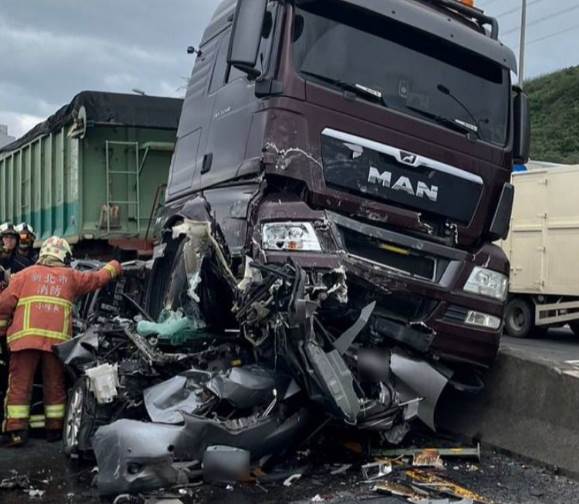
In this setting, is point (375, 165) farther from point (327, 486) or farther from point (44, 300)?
point (44, 300)

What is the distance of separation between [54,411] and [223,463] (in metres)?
2.09

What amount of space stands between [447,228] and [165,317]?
196 centimetres

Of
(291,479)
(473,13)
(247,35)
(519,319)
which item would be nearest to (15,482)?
(291,479)

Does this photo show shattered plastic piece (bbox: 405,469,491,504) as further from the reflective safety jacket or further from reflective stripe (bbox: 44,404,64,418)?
the reflective safety jacket

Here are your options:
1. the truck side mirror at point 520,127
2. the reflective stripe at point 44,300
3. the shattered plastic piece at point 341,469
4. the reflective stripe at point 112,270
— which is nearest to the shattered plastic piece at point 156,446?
the shattered plastic piece at point 341,469

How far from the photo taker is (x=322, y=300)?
412 centimetres

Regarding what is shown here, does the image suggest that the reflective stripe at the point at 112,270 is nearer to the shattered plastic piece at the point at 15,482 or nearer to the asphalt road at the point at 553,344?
the shattered plastic piece at the point at 15,482

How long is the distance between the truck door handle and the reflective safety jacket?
1332 mm

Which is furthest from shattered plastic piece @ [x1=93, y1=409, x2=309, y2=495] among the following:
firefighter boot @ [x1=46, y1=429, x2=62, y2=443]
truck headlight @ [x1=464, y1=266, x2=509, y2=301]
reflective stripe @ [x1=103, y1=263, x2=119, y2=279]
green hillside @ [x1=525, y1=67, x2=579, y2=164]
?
green hillside @ [x1=525, y1=67, x2=579, y2=164]

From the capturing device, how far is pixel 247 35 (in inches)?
172

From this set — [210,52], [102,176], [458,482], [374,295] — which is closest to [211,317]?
[374,295]

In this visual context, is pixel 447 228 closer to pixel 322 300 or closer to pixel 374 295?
pixel 374 295

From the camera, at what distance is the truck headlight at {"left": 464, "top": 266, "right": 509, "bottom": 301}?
479 centimetres

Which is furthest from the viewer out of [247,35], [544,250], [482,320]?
[544,250]
